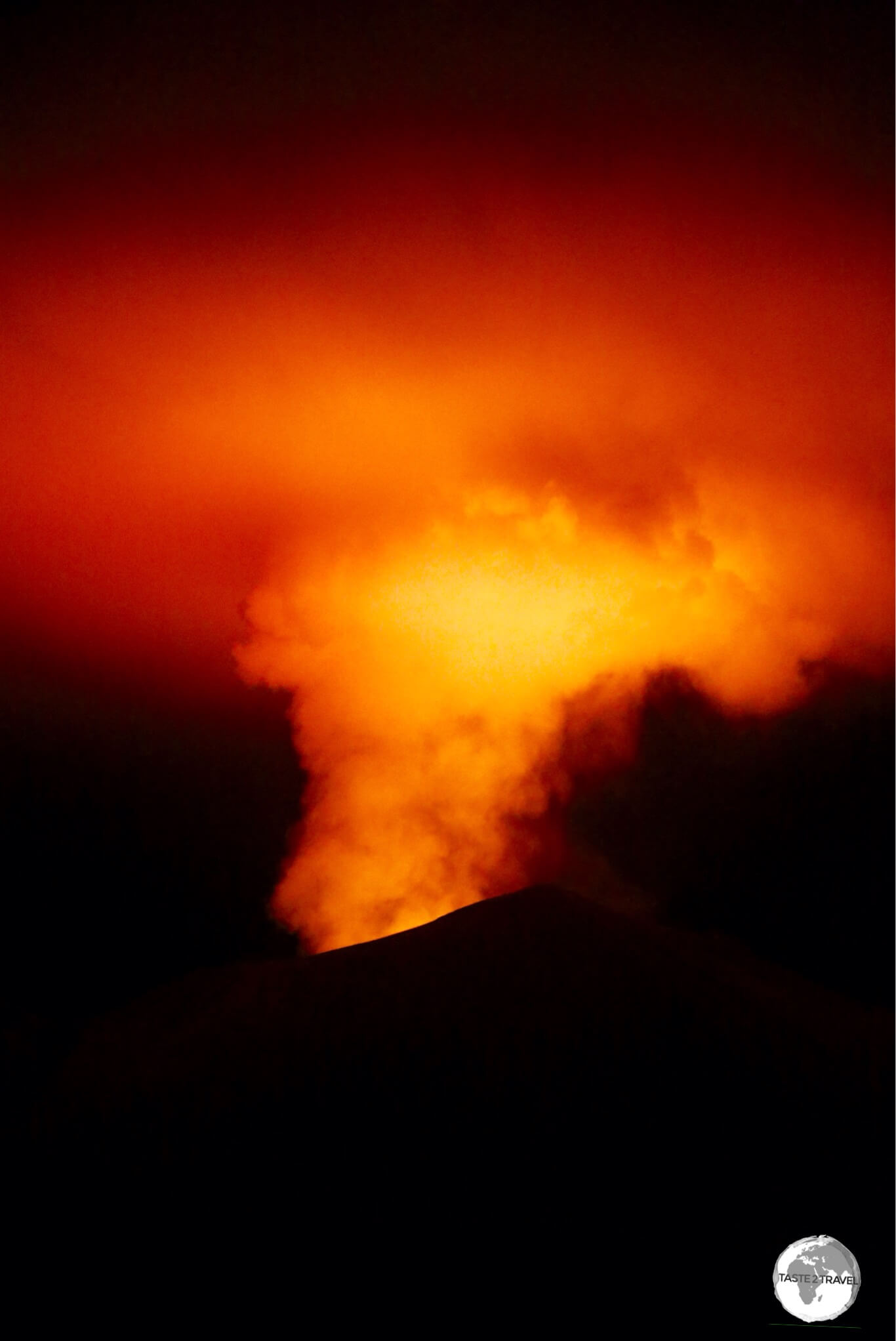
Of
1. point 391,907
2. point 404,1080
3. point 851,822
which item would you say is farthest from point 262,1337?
point 851,822

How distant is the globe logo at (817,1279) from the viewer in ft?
14.7

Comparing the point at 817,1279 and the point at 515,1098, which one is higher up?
the point at 515,1098

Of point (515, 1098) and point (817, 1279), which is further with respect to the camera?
point (515, 1098)

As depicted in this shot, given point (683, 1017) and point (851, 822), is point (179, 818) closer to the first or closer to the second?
point (683, 1017)

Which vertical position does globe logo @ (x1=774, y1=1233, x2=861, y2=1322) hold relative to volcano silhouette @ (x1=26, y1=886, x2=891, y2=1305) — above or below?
below

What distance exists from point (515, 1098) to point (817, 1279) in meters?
1.69

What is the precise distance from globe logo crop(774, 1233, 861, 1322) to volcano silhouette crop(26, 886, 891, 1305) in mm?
82

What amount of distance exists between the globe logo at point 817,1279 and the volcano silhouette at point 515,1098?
3.2 inches

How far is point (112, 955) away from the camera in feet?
31.1

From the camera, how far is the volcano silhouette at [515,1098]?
Result: 4773mm

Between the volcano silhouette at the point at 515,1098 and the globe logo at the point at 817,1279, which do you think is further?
the volcano silhouette at the point at 515,1098

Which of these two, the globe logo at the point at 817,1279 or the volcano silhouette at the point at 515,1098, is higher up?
the volcano silhouette at the point at 515,1098

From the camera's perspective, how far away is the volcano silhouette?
4773 millimetres

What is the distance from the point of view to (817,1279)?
4.49 metres
